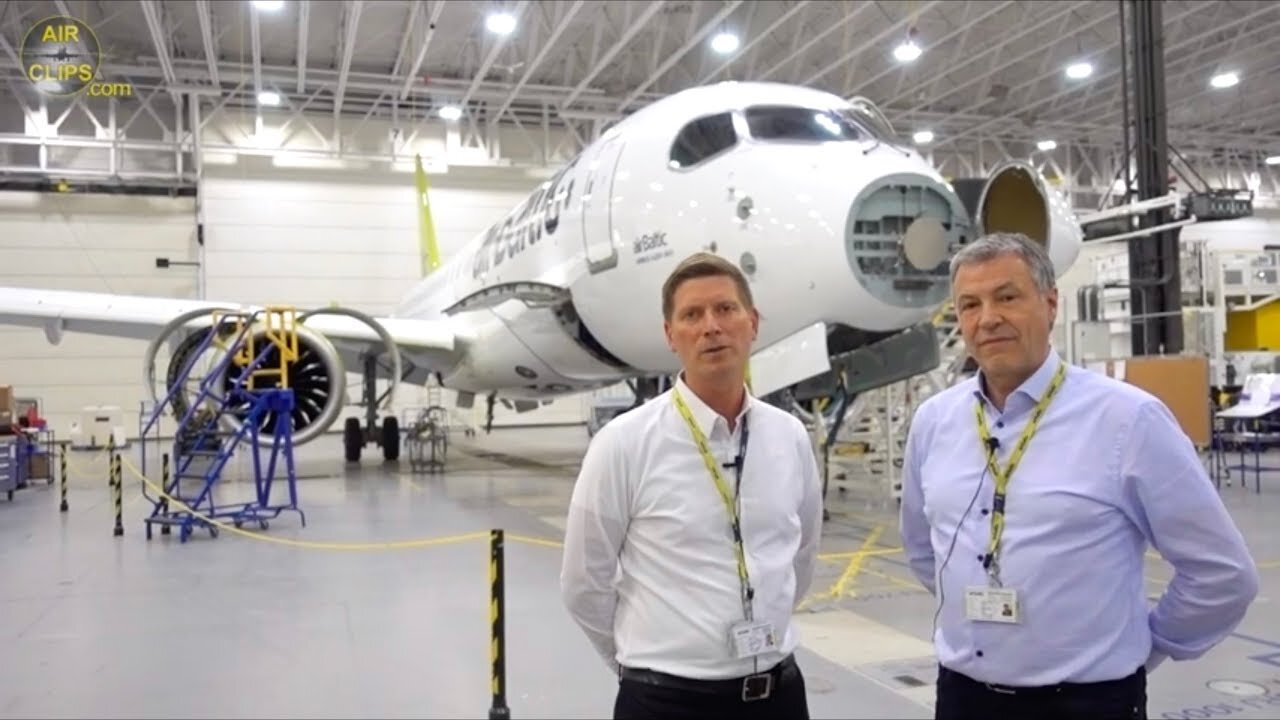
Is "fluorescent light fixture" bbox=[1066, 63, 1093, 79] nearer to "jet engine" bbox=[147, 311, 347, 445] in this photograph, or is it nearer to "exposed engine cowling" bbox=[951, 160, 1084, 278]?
"exposed engine cowling" bbox=[951, 160, 1084, 278]

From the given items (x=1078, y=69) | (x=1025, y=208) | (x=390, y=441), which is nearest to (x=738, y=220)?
(x=1025, y=208)

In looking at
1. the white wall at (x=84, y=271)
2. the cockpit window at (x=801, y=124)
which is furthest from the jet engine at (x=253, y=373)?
A: the white wall at (x=84, y=271)

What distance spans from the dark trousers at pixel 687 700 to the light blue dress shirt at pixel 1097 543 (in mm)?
432

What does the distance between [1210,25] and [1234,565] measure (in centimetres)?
2523

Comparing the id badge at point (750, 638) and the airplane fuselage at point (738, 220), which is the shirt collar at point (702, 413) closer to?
the id badge at point (750, 638)

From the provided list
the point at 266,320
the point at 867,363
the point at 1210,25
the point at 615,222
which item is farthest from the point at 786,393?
the point at 1210,25

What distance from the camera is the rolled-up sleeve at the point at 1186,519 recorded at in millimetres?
1883

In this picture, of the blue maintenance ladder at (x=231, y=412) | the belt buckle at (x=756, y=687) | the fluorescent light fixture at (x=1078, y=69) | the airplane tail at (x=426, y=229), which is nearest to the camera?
the belt buckle at (x=756, y=687)

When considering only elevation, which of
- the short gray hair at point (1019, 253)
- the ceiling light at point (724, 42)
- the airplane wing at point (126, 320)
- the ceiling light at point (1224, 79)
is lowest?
the short gray hair at point (1019, 253)

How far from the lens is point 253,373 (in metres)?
10.1

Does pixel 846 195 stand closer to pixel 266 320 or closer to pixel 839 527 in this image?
pixel 839 527

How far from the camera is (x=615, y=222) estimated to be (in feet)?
28.5

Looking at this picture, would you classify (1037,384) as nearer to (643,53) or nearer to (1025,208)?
(1025,208)

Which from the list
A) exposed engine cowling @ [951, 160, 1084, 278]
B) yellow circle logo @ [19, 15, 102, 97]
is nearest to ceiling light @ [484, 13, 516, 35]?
yellow circle logo @ [19, 15, 102, 97]
